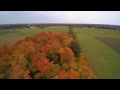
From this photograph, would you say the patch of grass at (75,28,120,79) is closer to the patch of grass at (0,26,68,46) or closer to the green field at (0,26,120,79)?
the green field at (0,26,120,79)

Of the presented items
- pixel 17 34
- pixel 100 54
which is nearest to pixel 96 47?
pixel 100 54

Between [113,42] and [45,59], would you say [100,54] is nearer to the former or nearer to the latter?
[113,42]

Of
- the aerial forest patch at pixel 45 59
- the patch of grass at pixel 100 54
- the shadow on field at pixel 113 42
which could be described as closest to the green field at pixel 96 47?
the patch of grass at pixel 100 54

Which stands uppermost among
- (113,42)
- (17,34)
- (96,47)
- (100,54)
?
(17,34)

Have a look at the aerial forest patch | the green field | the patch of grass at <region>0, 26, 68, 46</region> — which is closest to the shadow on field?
Answer: the green field

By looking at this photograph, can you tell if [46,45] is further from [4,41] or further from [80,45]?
[4,41]
